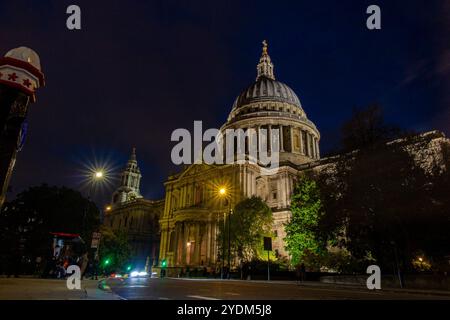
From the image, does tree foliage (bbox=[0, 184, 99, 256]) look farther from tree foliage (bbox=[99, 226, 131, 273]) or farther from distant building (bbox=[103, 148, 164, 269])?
distant building (bbox=[103, 148, 164, 269])

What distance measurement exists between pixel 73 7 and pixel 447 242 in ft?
81.3

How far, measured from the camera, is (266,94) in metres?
84.4

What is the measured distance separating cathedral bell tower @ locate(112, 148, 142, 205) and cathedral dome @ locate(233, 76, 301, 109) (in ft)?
139

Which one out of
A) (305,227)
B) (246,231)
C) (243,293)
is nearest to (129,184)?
(246,231)

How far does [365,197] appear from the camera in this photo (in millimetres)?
23312

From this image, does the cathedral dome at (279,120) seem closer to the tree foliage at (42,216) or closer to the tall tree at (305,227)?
the tall tree at (305,227)

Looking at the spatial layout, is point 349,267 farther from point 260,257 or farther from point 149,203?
point 149,203

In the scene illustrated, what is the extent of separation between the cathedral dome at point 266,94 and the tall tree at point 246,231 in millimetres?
46149

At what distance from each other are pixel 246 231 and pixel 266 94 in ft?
174

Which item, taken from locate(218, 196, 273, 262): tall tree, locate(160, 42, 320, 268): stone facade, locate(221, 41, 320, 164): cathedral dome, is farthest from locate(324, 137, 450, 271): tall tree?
locate(221, 41, 320, 164): cathedral dome

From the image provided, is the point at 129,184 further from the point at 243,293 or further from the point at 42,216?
the point at 243,293

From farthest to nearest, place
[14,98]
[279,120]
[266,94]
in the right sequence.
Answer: [266,94]
[279,120]
[14,98]
